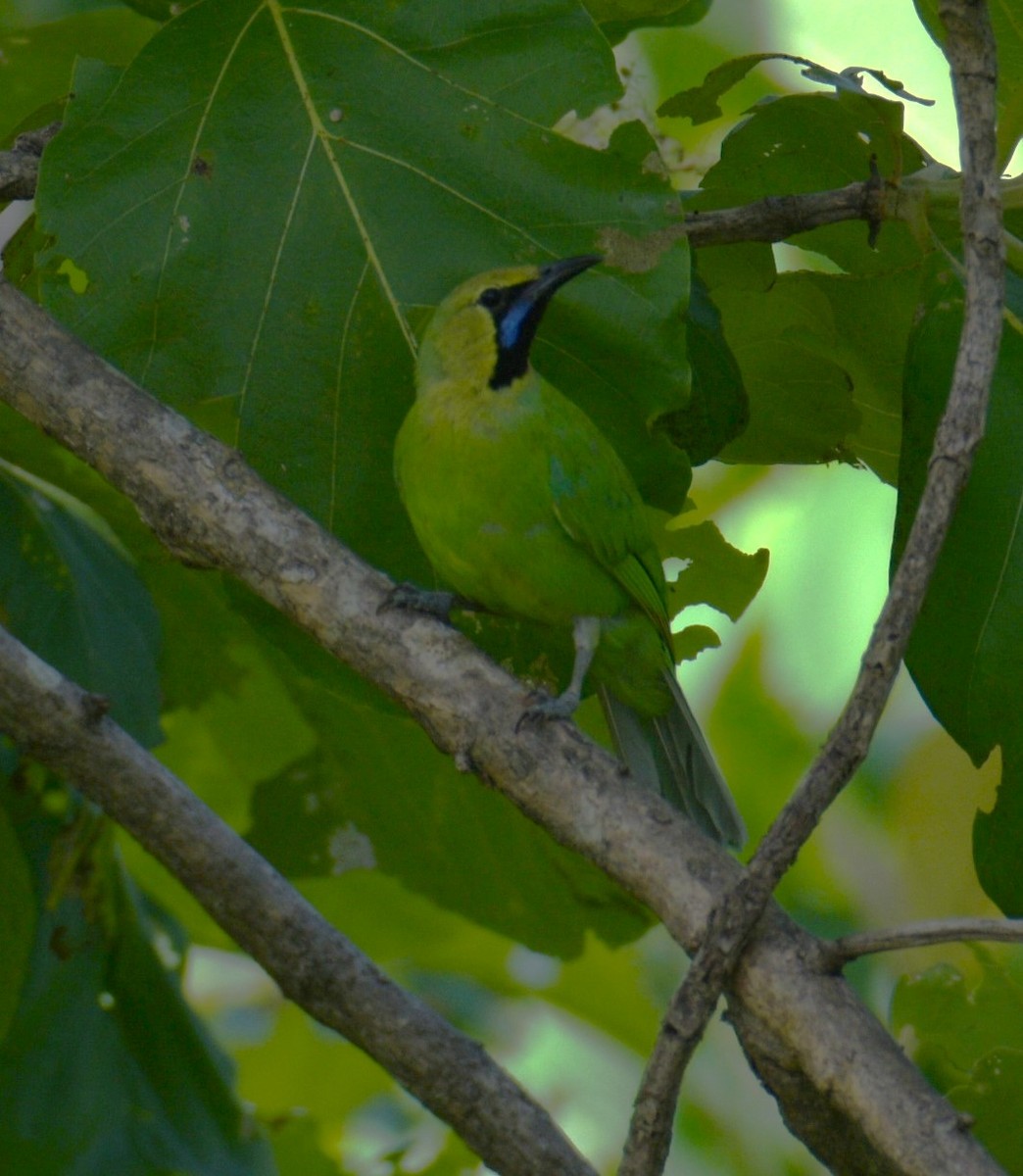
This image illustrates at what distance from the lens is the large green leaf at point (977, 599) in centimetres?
260

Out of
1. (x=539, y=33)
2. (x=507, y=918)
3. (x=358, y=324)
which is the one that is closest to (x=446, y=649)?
(x=358, y=324)

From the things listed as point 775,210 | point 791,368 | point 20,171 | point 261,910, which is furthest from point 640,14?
point 261,910

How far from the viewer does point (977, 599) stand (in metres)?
2.63

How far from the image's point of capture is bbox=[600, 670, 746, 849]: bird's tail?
3617 mm

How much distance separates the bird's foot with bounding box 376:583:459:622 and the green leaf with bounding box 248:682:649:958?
0.72 m

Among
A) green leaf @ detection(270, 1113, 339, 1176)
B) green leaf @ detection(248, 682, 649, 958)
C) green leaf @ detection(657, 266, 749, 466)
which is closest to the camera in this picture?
green leaf @ detection(657, 266, 749, 466)

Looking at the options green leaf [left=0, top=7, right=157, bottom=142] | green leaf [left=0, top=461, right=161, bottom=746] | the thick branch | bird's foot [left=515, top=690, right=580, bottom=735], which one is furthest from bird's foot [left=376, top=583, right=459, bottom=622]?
green leaf [left=0, top=7, right=157, bottom=142]

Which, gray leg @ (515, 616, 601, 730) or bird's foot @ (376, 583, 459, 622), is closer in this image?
bird's foot @ (376, 583, 459, 622)

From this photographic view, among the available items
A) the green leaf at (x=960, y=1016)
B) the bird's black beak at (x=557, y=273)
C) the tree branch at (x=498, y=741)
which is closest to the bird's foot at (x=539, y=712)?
the tree branch at (x=498, y=741)

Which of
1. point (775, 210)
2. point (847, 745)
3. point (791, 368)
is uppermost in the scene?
point (775, 210)

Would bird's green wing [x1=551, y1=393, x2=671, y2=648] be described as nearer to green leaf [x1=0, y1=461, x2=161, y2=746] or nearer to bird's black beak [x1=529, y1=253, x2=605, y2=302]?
bird's black beak [x1=529, y1=253, x2=605, y2=302]

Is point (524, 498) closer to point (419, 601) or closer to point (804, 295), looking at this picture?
point (419, 601)

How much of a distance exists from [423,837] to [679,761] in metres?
0.69

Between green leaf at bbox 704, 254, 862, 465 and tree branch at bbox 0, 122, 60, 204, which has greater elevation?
tree branch at bbox 0, 122, 60, 204
